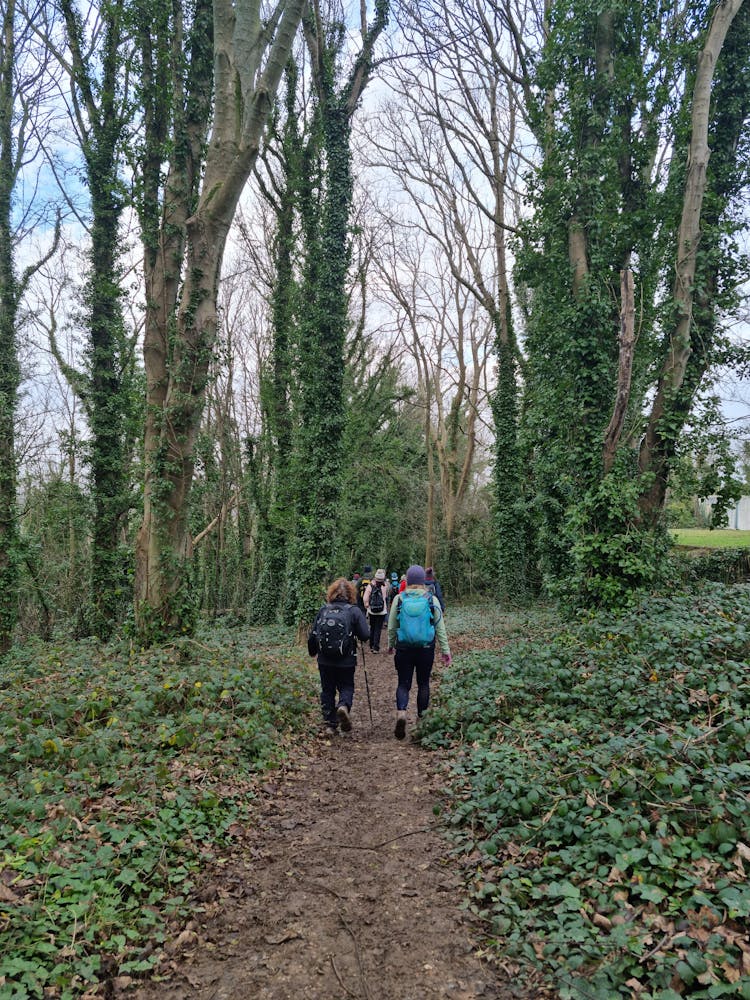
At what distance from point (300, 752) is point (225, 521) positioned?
2216cm

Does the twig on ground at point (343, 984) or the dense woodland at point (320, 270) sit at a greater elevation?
the dense woodland at point (320, 270)

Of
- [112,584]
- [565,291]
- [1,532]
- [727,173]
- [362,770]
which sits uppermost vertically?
[727,173]

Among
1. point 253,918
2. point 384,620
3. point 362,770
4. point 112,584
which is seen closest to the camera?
point 253,918

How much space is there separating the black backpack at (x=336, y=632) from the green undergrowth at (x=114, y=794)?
38.6 inches

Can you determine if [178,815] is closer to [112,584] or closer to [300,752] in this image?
[300,752]

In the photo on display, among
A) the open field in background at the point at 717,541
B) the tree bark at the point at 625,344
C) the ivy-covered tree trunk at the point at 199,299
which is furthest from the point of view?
the open field in background at the point at 717,541

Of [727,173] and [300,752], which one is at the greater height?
[727,173]

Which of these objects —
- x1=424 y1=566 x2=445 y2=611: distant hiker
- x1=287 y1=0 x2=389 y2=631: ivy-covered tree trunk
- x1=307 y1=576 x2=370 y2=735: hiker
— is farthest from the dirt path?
x1=287 y1=0 x2=389 y2=631: ivy-covered tree trunk

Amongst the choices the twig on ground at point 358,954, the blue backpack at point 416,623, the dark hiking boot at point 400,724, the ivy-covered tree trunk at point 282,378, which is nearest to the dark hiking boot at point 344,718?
the dark hiking boot at point 400,724

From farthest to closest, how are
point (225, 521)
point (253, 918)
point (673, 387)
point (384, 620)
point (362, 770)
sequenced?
point (225, 521) → point (384, 620) → point (673, 387) → point (362, 770) → point (253, 918)

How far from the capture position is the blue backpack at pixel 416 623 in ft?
23.3

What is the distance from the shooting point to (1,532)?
1313 cm

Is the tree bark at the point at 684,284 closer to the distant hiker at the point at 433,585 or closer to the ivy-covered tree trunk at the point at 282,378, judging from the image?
the distant hiker at the point at 433,585

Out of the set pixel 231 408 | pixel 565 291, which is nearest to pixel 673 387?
pixel 565 291
